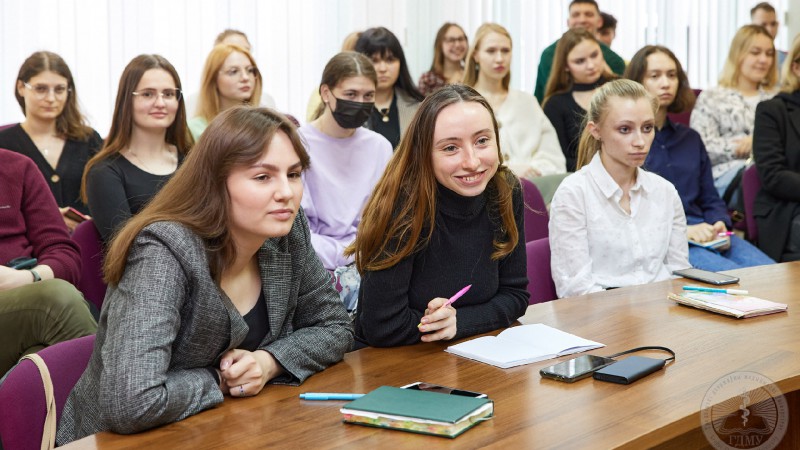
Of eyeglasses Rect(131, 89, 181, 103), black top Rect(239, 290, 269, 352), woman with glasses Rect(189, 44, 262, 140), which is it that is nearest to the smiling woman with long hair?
black top Rect(239, 290, 269, 352)

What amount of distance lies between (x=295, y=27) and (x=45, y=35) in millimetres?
1506

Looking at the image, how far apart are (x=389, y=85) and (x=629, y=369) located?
3546mm

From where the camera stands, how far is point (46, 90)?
4.20 metres

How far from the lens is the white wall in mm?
4777

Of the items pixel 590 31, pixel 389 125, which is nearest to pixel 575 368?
pixel 389 125

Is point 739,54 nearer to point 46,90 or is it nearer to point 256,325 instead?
point 46,90

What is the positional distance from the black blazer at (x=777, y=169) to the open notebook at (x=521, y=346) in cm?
265

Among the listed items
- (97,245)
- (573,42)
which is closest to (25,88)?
(97,245)

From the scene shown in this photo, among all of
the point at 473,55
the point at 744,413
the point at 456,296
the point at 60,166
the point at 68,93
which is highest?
the point at 473,55

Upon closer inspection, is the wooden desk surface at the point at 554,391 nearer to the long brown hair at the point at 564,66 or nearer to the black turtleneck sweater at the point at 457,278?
the black turtleneck sweater at the point at 457,278

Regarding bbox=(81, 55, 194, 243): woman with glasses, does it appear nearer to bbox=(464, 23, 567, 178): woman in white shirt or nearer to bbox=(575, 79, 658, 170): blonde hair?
bbox=(575, 79, 658, 170): blonde hair

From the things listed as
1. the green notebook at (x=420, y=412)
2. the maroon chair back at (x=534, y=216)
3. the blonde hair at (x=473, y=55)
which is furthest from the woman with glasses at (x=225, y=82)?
the green notebook at (x=420, y=412)

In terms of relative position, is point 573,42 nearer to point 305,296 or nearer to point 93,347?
point 305,296

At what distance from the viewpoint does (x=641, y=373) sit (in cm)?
183
